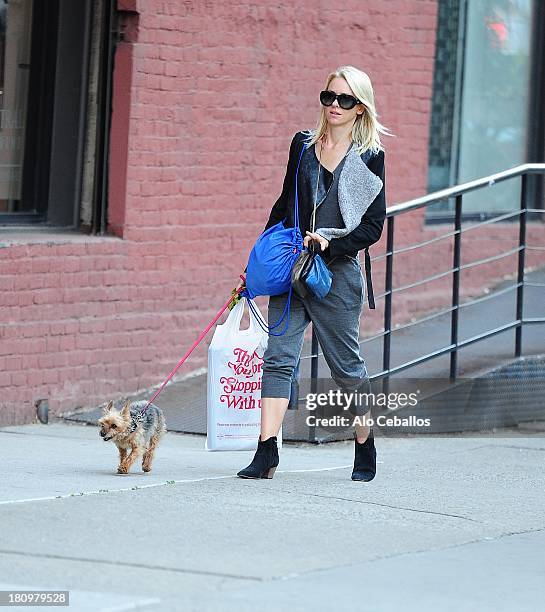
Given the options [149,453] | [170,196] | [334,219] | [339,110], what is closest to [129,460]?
[149,453]

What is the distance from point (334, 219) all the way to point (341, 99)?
21.7 inches

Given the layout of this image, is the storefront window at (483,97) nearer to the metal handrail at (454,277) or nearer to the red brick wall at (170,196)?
the red brick wall at (170,196)

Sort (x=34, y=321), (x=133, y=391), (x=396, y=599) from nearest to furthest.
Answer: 1. (x=396, y=599)
2. (x=34, y=321)
3. (x=133, y=391)

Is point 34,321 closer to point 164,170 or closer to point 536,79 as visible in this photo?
point 164,170

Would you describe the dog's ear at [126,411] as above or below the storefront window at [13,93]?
below

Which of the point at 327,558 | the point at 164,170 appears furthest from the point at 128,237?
the point at 327,558

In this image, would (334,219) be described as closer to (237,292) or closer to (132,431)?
(237,292)

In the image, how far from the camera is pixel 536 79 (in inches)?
506

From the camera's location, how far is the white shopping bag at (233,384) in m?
7.30

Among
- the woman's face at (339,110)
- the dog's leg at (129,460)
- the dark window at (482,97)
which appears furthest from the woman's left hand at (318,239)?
the dark window at (482,97)

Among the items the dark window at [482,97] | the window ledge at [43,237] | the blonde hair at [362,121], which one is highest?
the dark window at [482,97]

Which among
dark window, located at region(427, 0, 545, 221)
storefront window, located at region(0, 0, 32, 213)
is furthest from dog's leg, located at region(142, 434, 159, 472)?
dark window, located at region(427, 0, 545, 221)

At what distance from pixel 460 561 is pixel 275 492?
129 cm

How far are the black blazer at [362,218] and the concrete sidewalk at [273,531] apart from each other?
114 centimetres
